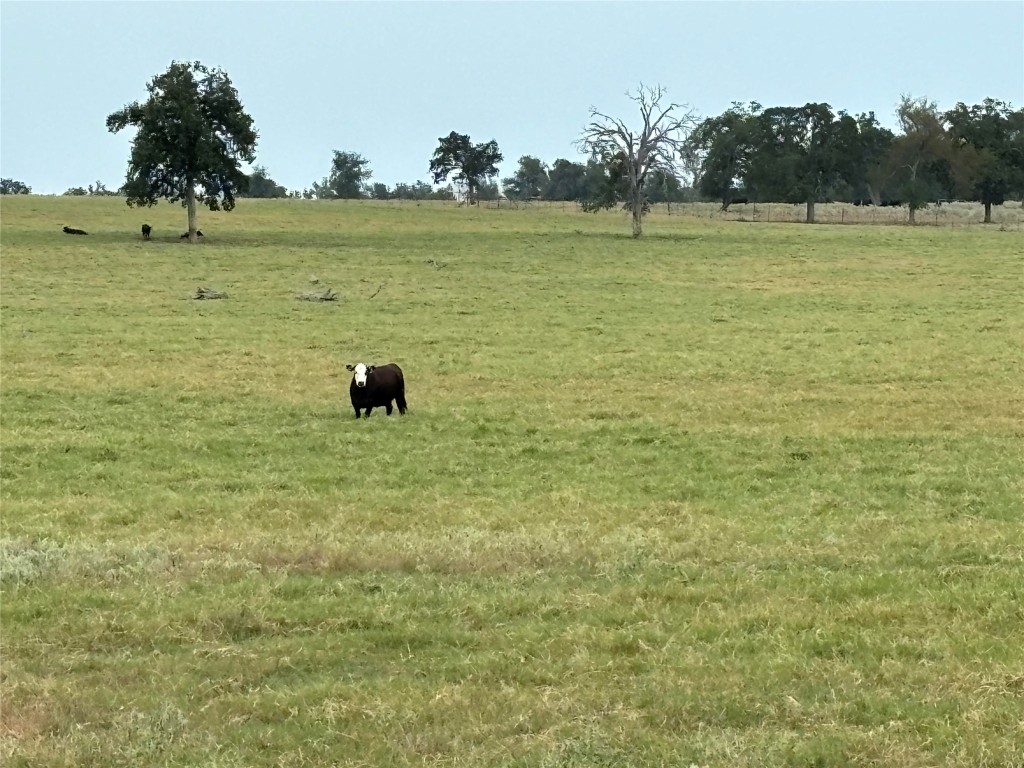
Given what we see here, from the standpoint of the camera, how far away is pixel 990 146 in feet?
372

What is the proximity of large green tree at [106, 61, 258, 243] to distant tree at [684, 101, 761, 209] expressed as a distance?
67.0 metres

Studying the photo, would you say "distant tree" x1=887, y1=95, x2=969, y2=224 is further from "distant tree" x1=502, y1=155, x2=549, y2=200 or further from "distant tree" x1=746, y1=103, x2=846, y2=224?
"distant tree" x1=502, y1=155, x2=549, y2=200

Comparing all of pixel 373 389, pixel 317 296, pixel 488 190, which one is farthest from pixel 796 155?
pixel 373 389

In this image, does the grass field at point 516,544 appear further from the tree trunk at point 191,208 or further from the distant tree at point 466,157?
the distant tree at point 466,157

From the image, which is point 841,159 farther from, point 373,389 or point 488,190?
point 373,389

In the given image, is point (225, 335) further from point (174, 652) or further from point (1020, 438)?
point (174, 652)

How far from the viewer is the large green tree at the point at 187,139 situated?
6097cm

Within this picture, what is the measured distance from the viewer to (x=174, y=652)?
24.2 feet

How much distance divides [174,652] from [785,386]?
16.1 metres

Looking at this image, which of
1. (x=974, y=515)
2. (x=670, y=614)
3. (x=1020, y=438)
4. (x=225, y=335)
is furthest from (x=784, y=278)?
(x=670, y=614)

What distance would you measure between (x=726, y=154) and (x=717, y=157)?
1130mm

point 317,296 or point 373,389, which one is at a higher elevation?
point 317,296

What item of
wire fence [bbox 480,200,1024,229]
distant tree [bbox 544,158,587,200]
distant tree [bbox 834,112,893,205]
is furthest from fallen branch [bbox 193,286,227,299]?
distant tree [bbox 544,158,587,200]

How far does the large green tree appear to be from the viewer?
60969mm
